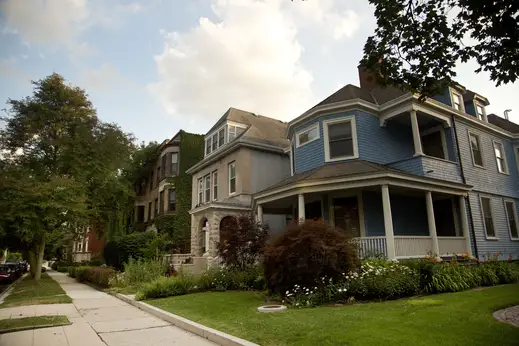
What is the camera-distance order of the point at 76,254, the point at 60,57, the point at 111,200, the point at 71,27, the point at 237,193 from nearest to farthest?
the point at 71,27 < the point at 60,57 < the point at 237,193 < the point at 111,200 < the point at 76,254

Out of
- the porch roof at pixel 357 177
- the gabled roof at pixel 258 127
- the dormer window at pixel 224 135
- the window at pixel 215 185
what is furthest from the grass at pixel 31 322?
the dormer window at pixel 224 135

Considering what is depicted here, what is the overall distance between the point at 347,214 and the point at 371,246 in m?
2.35

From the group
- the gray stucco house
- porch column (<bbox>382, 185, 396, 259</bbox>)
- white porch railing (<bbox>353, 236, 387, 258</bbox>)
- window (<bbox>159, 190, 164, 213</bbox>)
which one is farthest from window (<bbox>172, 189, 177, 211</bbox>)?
porch column (<bbox>382, 185, 396, 259</bbox>)

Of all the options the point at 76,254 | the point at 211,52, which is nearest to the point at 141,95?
the point at 211,52

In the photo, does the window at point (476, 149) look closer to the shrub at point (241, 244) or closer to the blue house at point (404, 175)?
the blue house at point (404, 175)

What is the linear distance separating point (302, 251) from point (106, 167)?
21472 millimetres

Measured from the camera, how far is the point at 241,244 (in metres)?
13.2

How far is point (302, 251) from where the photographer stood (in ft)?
29.7

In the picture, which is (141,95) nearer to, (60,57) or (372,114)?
(60,57)

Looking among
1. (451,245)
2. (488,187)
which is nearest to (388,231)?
(451,245)

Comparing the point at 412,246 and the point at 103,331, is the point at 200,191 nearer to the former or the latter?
the point at 412,246

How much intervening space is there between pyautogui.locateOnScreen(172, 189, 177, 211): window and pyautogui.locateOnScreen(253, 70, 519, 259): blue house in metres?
11.6

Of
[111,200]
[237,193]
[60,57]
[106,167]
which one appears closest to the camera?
[60,57]

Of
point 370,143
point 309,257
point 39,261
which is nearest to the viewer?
point 309,257
